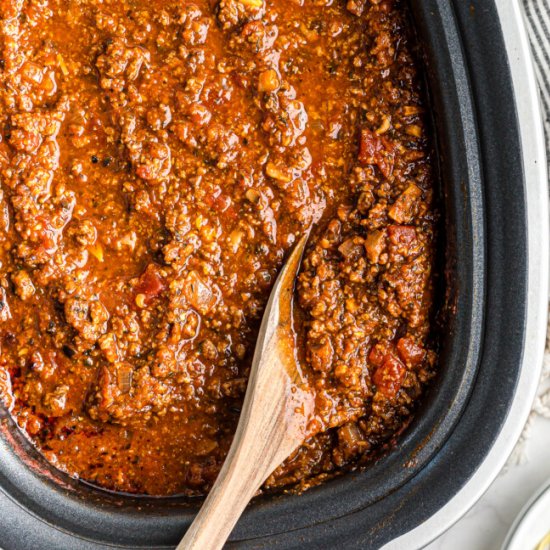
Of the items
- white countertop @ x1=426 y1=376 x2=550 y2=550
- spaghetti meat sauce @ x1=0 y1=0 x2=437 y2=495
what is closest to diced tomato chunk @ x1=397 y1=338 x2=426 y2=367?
spaghetti meat sauce @ x1=0 y1=0 x2=437 y2=495

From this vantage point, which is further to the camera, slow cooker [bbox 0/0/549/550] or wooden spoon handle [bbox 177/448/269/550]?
wooden spoon handle [bbox 177/448/269/550]

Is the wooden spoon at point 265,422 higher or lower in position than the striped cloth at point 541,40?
lower

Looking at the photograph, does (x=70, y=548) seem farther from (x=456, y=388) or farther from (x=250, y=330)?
(x=456, y=388)

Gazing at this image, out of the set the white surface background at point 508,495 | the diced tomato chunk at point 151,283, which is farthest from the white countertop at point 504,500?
the diced tomato chunk at point 151,283

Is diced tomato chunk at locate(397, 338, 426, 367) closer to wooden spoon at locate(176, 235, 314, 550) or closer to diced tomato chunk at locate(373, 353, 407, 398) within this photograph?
diced tomato chunk at locate(373, 353, 407, 398)

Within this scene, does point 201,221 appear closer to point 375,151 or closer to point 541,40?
point 375,151

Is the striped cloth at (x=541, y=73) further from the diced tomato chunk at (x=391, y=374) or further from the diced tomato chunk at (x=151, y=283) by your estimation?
the diced tomato chunk at (x=151, y=283)

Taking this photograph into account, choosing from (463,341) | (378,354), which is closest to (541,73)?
(463,341)
